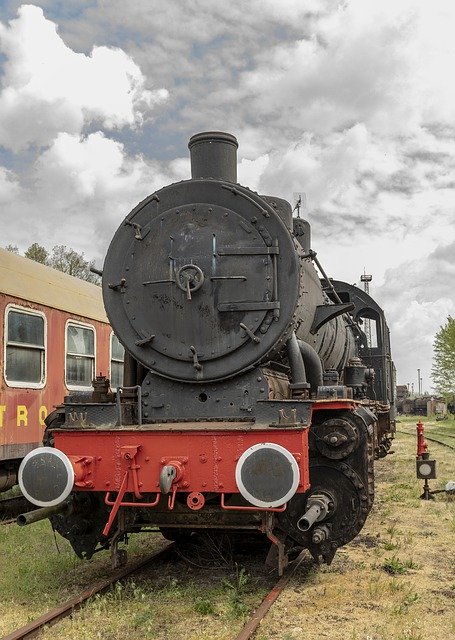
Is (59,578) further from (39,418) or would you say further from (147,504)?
(39,418)

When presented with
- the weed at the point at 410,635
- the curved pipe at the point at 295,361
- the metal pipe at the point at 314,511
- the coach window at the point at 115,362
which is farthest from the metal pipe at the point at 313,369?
the coach window at the point at 115,362

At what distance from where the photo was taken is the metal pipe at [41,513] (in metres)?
4.82

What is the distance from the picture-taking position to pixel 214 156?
6.12m

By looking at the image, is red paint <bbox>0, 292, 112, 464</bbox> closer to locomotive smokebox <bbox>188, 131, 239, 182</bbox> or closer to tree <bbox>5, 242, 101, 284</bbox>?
locomotive smokebox <bbox>188, 131, 239, 182</bbox>

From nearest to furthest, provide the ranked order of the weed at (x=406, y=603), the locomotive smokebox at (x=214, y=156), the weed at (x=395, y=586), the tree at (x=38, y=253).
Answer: the weed at (x=406, y=603) → the weed at (x=395, y=586) → the locomotive smokebox at (x=214, y=156) → the tree at (x=38, y=253)

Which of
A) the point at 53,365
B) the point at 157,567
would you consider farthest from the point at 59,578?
the point at 53,365

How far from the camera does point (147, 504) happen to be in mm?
5129

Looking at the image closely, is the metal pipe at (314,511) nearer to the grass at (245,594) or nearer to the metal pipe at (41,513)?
the grass at (245,594)

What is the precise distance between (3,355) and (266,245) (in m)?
4.19

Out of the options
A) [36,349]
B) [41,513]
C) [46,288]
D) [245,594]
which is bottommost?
[245,594]

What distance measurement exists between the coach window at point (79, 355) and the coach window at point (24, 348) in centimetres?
72

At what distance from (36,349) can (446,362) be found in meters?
40.3

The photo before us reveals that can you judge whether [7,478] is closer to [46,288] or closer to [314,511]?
[46,288]

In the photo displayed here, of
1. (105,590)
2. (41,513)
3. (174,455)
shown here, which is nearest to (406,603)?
(174,455)
